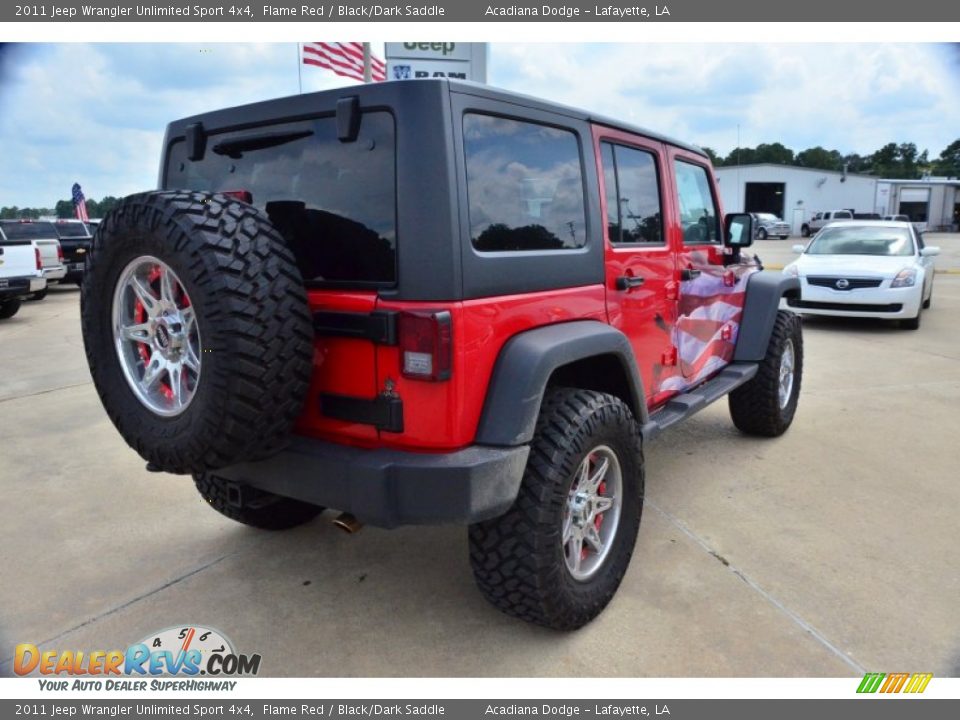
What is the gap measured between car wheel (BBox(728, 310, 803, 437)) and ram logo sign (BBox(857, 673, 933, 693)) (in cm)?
244

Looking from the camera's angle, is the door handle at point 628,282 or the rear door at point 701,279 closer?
the door handle at point 628,282

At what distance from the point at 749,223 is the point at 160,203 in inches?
138

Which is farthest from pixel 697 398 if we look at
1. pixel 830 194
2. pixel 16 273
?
pixel 830 194

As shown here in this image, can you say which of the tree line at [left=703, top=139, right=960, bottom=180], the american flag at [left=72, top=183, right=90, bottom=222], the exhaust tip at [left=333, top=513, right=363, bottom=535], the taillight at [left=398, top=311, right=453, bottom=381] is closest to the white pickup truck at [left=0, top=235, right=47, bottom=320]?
the exhaust tip at [left=333, top=513, right=363, bottom=535]

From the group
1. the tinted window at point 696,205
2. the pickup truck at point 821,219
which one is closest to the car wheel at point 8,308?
the tinted window at point 696,205

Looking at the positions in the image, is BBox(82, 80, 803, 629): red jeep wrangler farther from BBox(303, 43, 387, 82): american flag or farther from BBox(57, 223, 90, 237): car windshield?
BBox(57, 223, 90, 237): car windshield

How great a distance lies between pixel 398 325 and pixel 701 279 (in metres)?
2.37

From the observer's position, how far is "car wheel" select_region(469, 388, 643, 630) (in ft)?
7.87

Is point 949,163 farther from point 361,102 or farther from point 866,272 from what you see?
point 361,102

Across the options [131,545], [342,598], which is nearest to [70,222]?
[131,545]

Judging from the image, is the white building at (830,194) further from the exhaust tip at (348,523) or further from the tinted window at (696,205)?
the exhaust tip at (348,523)

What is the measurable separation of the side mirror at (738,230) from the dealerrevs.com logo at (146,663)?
12.0ft

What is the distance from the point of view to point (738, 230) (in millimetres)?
4387

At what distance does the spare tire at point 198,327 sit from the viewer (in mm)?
2076
